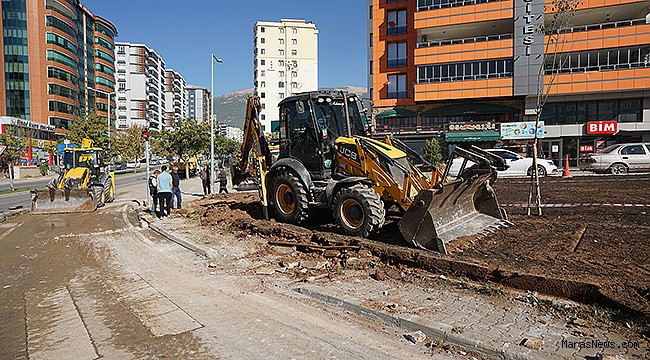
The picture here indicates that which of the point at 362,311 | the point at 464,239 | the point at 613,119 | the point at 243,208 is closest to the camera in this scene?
the point at 362,311

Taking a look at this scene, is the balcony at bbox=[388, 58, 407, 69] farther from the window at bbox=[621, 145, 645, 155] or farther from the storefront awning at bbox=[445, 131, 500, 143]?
the window at bbox=[621, 145, 645, 155]

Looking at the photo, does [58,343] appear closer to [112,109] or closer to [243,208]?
[243,208]

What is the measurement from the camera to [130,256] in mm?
8711

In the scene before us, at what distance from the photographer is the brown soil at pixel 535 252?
519cm

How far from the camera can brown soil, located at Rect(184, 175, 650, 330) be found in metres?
5.19

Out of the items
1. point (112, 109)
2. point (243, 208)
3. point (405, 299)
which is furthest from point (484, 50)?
point (112, 109)

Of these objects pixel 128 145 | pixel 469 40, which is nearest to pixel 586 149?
pixel 469 40

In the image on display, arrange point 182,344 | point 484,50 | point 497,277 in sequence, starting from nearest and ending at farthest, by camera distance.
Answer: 1. point 182,344
2. point 497,277
3. point 484,50

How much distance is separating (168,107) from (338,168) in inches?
5940

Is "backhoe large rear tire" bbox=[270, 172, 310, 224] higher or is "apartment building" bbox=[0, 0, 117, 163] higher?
"apartment building" bbox=[0, 0, 117, 163]

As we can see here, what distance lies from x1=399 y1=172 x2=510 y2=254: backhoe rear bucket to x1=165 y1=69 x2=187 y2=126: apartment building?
13978 cm

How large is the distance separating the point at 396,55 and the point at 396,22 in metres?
3.54

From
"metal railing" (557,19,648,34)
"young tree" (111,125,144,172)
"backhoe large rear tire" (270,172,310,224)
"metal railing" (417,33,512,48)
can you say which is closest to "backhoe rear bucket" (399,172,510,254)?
"backhoe large rear tire" (270,172,310,224)

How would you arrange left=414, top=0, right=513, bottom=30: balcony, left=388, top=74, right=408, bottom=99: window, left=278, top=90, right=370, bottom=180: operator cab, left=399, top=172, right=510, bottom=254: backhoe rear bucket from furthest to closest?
left=388, top=74, right=408, bottom=99: window → left=414, top=0, right=513, bottom=30: balcony → left=278, top=90, right=370, bottom=180: operator cab → left=399, top=172, right=510, bottom=254: backhoe rear bucket
